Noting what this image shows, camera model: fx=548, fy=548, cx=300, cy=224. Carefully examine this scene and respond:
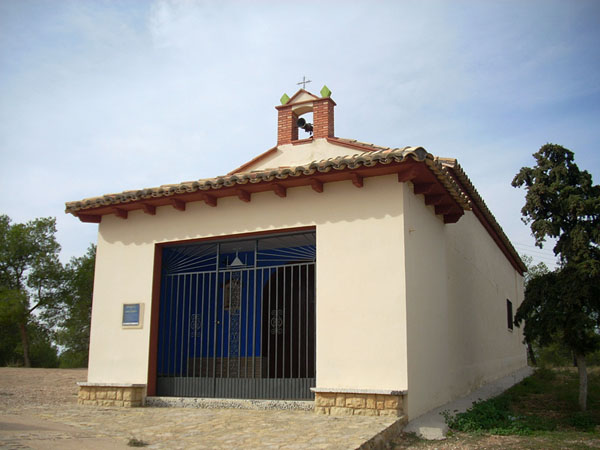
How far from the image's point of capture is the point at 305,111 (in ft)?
42.7

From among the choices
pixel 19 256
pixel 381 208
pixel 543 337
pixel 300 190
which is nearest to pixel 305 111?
pixel 300 190

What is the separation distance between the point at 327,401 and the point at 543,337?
3850 millimetres

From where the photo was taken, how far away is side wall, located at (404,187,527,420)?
765cm

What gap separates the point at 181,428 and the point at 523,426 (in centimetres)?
427

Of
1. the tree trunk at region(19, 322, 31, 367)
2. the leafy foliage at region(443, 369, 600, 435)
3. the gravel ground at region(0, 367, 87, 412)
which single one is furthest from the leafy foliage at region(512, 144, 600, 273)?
the tree trunk at region(19, 322, 31, 367)

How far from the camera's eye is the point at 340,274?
7.66 m

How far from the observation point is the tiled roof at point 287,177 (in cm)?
712

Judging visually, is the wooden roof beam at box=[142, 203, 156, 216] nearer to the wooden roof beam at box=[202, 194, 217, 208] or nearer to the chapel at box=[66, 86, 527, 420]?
the chapel at box=[66, 86, 527, 420]

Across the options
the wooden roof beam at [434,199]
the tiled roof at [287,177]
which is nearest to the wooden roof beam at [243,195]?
the tiled roof at [287,177]

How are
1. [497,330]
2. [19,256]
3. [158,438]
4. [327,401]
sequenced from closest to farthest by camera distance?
[158,438] < [327,401] < [497,330] < [19,256]

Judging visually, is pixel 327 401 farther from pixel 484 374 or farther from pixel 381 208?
pixel 484 374

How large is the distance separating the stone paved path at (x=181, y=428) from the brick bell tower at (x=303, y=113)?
7.08m

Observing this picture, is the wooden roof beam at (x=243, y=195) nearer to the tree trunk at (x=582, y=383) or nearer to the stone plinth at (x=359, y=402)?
the stone plinth at (x=359, y=402)

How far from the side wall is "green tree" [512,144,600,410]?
55.4 inches
